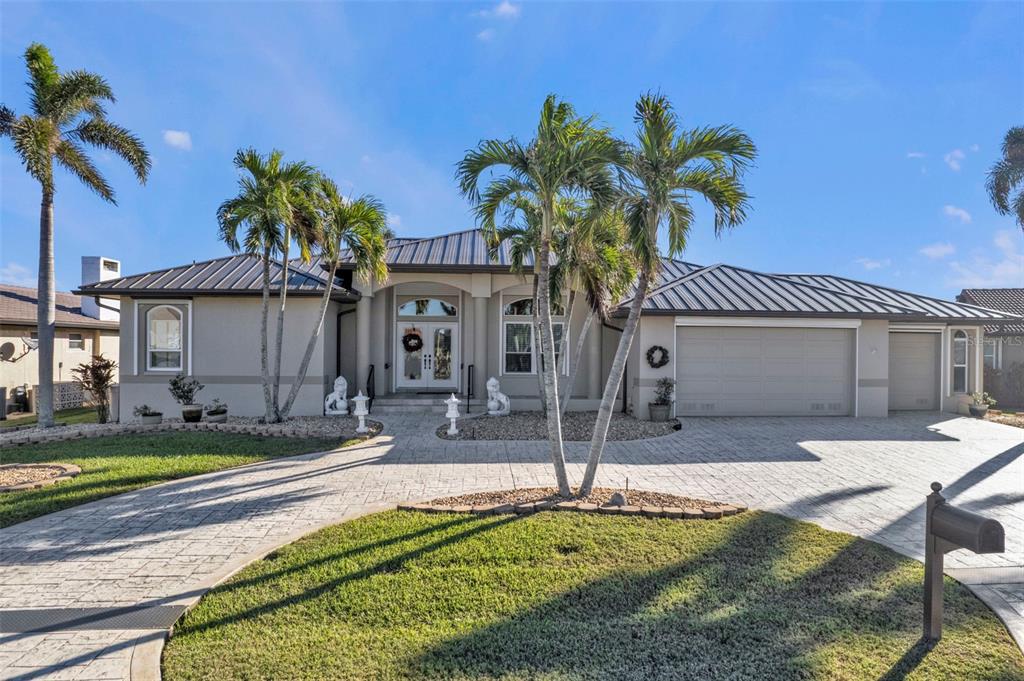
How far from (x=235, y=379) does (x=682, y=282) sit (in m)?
13.0

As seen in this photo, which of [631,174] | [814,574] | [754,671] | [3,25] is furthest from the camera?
[3,25]

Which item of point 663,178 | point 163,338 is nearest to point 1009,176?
point 663,178

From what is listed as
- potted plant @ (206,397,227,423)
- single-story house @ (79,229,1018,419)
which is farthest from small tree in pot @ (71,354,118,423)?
potted plant @ (206,397,227,423)

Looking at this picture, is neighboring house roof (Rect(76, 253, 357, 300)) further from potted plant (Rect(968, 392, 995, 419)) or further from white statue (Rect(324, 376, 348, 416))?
potted plant (Rect(968, 392, 995, 419))

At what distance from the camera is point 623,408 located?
48.3ft

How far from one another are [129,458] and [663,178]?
974 cm

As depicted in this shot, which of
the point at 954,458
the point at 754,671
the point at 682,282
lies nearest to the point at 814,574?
the point at 754,671

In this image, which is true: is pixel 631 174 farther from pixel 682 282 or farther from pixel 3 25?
pixel 3 25

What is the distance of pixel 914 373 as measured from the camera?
50.1 ft

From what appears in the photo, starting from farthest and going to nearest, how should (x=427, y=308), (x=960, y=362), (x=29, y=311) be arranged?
(x=29, y=311), (x=427, y=308), (x=960, y=362)

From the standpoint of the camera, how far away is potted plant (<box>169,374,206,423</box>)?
1199 centimetres

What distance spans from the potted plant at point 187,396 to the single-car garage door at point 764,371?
12.2 meters

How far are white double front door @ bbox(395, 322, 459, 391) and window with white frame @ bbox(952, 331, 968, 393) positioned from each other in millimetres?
15553

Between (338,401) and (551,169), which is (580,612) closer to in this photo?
(551,169)
